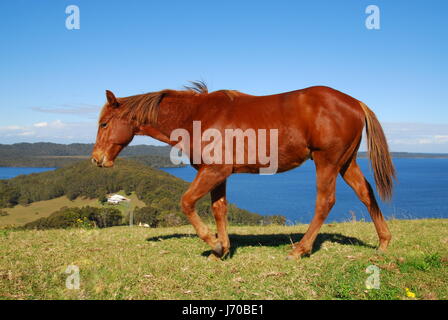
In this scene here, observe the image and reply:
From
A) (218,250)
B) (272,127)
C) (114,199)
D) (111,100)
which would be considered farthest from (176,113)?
(114,199)

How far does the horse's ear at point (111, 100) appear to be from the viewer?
573 centimetres

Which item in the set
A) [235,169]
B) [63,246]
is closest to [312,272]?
[235,169]

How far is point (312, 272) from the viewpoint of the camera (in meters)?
4.67

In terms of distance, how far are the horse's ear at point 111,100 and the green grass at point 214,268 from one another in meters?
2.57

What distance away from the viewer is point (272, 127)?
17.7ft

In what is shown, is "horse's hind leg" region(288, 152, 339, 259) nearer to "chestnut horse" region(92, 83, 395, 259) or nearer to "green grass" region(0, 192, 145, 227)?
"chestnut horse" region(92, 83, 395, 259)

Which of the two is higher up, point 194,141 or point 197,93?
point 197,93

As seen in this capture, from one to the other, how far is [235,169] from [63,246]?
3.70 metres

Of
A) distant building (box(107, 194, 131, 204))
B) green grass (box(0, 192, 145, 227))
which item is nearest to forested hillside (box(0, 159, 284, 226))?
green grass (box(0, 192, 145, 227))

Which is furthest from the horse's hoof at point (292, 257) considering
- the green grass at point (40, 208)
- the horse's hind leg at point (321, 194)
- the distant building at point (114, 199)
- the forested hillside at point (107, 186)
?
the green grass at point (40, 208)

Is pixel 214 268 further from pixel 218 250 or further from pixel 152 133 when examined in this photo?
pixel 152 133

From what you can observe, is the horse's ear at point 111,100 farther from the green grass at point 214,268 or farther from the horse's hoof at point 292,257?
the horse's hoof at point 292,257

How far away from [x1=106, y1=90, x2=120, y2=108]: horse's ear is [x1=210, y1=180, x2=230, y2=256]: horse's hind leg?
227 centimetres
